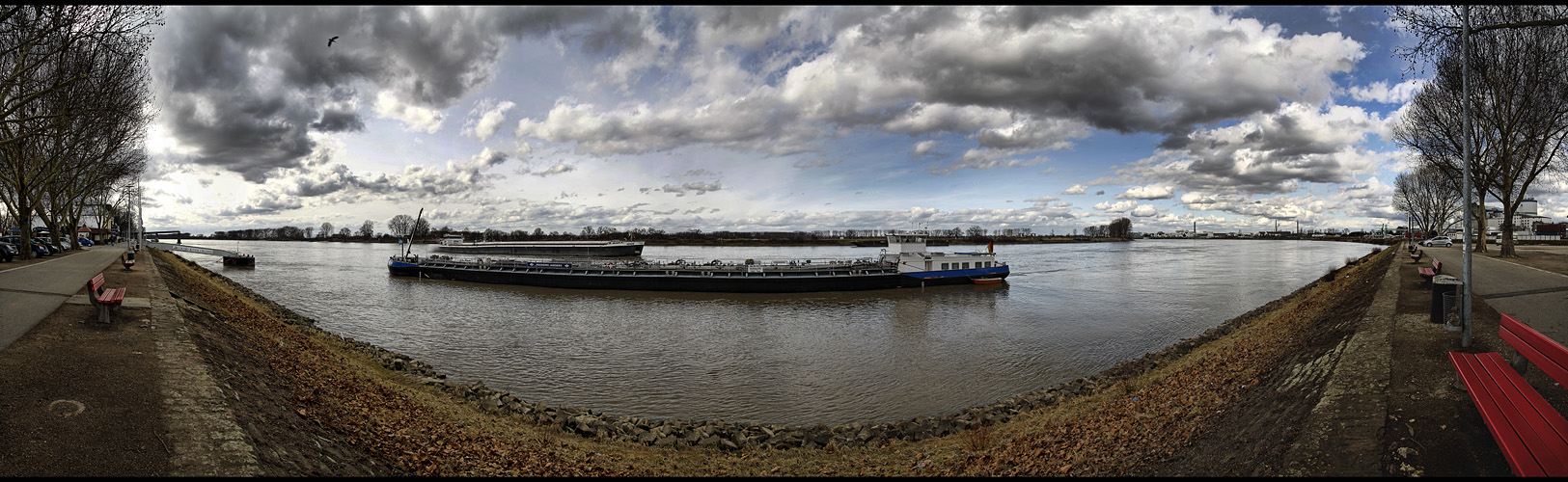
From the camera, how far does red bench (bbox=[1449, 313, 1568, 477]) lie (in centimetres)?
433

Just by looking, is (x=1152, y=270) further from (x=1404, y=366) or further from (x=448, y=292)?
(x=448, y=292)

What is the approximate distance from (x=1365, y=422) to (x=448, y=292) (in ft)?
144

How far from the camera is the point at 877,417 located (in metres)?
12.3

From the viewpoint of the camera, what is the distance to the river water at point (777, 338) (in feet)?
46.1

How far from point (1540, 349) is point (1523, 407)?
4.45 ft

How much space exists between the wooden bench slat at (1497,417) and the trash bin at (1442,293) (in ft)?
13.4

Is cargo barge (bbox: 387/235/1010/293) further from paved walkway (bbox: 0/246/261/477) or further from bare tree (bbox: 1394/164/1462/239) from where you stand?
bare tree (bbox: 1394/164/1462/239)

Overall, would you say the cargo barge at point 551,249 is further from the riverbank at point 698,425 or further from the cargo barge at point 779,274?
the riverbank at point 698,425

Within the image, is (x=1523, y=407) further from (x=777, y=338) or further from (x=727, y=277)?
(x=727, y=277)

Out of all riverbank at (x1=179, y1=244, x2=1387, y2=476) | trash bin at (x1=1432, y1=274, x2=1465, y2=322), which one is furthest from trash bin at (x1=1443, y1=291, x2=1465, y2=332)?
riverbank at (x1=179, y1=244, x2=1387, y2=476)

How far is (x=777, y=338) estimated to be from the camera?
21672 mm

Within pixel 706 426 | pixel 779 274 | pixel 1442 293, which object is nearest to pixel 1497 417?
pixel 1442 293

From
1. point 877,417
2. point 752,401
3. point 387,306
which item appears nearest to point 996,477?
point 877,417

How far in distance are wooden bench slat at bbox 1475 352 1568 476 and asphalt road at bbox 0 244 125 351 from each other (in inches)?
721
